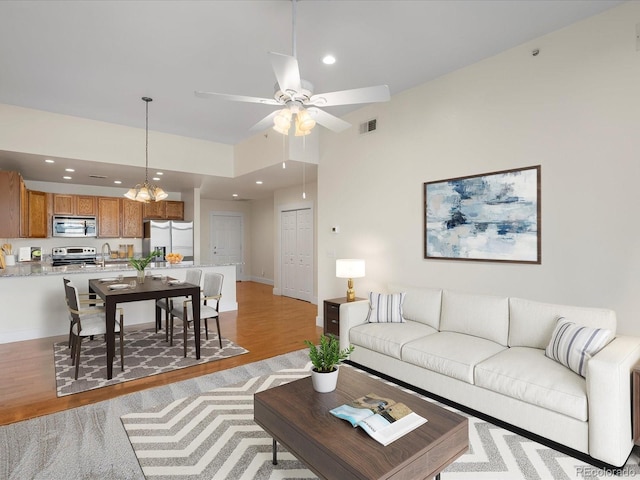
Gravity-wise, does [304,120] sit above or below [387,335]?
above

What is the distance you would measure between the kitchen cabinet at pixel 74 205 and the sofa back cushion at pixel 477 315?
7.31 m

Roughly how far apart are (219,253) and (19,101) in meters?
6.33

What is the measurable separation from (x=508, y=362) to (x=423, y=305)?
1.16m

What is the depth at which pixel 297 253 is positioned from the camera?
7.88 m

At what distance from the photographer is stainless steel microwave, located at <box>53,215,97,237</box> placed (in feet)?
22.7

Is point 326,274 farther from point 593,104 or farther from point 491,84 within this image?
point 593,104

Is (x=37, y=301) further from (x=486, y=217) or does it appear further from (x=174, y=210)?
(x=486, y=217)

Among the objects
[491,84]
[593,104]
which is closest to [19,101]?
[491,84]

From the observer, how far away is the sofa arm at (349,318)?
3691 millimetres

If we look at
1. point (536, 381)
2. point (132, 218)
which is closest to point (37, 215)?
point (132, 218)

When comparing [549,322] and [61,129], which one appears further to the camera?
[61,129]

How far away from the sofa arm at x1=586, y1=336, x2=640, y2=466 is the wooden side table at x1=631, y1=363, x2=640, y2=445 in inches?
1.0

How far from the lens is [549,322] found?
9.00ft

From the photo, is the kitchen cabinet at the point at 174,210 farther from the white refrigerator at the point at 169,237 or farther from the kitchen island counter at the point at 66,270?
the kitchen island counter at the point at 66,270
